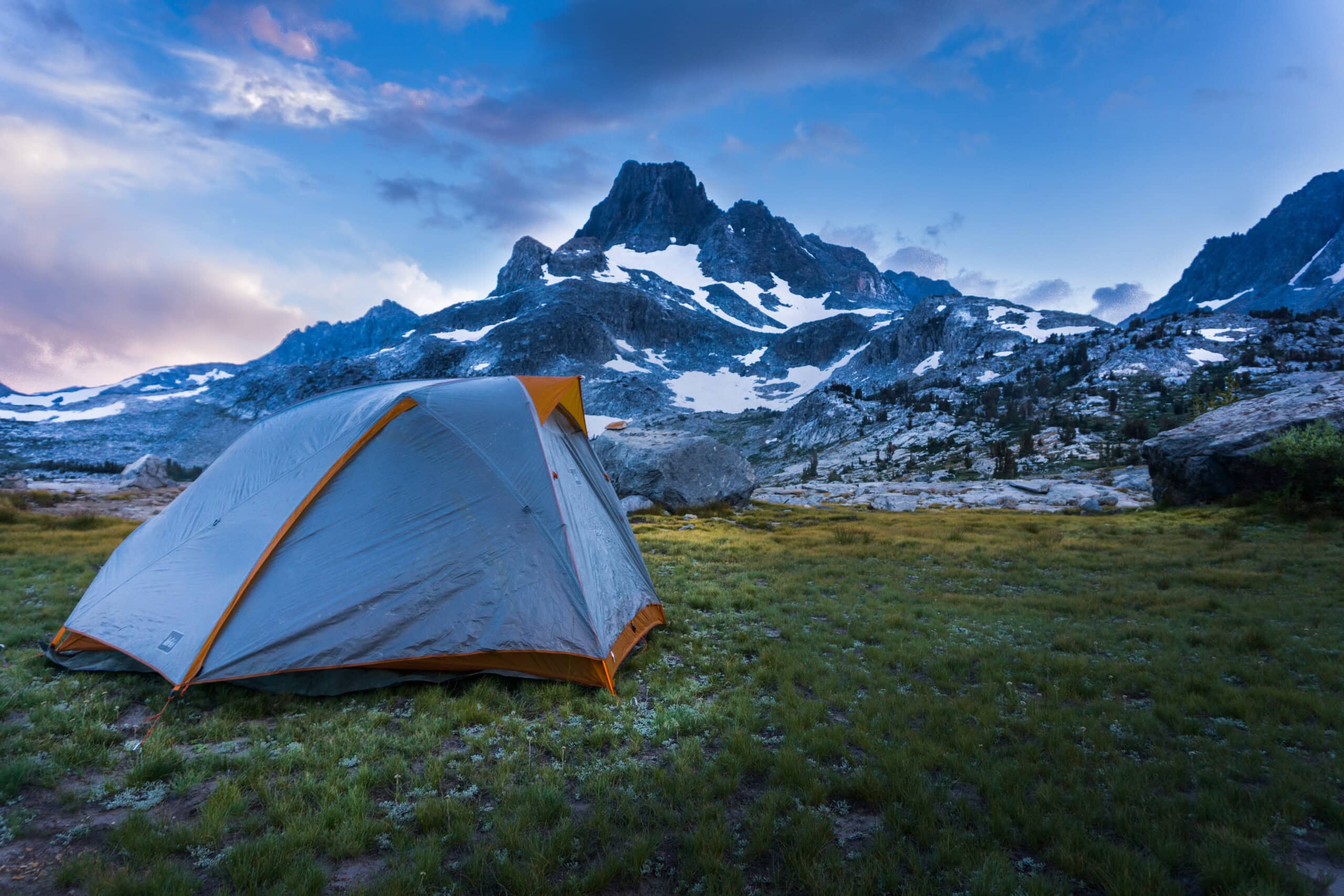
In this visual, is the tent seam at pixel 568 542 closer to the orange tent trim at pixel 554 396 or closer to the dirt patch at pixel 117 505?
the orange tent trim at pixel 554 396

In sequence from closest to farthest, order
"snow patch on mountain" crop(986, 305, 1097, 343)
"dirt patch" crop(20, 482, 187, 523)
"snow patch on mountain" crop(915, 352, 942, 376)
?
"dirt patch" crop(20, 482, 187, 523) → "snow patch on mountain" crop(986, 305, 1097, 343) → "snow patch on mountain" crop(915, 352, 942, 376)

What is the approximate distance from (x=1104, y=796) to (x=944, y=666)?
9.52 feet

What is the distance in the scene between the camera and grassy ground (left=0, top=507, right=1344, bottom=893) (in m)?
3.80

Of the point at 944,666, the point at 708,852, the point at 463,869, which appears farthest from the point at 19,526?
the point at 944,666

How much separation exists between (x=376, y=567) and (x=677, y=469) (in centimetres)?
2159

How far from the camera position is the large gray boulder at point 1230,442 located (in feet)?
66.8

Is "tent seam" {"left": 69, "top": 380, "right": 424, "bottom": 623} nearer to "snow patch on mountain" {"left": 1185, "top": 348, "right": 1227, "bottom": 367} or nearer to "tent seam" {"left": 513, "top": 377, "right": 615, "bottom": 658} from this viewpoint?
"tent seam" {"left": 513, "top": 377, "right": 615, "bottom": 658}

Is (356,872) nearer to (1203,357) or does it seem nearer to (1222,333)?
(1203,357)

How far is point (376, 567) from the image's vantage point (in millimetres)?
6867

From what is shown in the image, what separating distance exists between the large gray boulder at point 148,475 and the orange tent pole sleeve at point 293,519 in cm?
5928

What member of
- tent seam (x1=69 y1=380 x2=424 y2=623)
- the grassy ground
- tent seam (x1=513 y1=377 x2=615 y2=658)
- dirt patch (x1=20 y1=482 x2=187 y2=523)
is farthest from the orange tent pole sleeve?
dirt patch (x1=20 y1=482 x2=187 y2=523)

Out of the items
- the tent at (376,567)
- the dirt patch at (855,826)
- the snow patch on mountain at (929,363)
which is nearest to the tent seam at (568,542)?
the tent at (376,567)

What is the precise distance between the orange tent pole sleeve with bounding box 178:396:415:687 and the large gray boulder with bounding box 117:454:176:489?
5928 cm

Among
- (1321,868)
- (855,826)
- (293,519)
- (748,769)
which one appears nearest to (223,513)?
(293,519)
